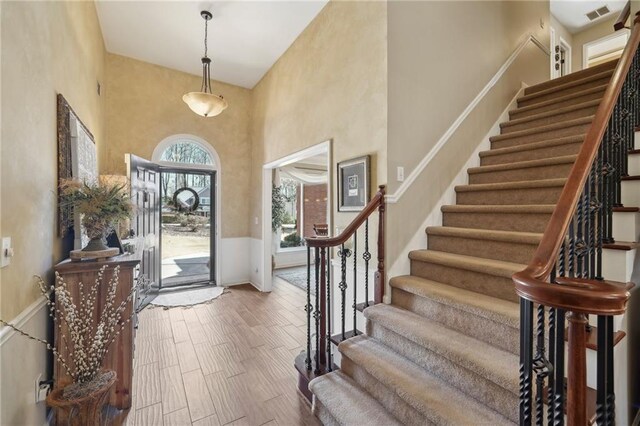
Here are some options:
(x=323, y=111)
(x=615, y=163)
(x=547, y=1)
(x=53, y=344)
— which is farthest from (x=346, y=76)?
(x=547, y=1)

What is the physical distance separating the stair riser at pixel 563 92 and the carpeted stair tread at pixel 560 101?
0.08m

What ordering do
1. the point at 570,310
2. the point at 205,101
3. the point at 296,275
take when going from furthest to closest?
the point at 296,275 → the point at 205,101 → the point at 570,310

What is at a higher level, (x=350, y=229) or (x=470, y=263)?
(x=350, y=229)

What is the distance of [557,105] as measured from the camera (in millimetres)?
3164

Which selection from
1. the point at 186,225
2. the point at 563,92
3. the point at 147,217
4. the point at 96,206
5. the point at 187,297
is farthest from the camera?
the point at 186,225

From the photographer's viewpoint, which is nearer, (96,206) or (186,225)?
(96,206)

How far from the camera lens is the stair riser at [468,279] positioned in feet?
6.15

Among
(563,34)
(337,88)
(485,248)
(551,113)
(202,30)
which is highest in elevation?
(563,34)

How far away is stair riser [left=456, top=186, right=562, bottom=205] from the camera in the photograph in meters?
2.26

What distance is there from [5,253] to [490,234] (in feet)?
9.60

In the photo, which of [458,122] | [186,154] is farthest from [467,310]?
[186,154]

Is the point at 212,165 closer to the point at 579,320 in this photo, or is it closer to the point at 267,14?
the point at 267,14

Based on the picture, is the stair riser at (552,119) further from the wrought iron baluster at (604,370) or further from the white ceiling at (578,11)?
the white ceiling at (578,11)

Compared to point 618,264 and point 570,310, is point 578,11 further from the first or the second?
point 570,310
